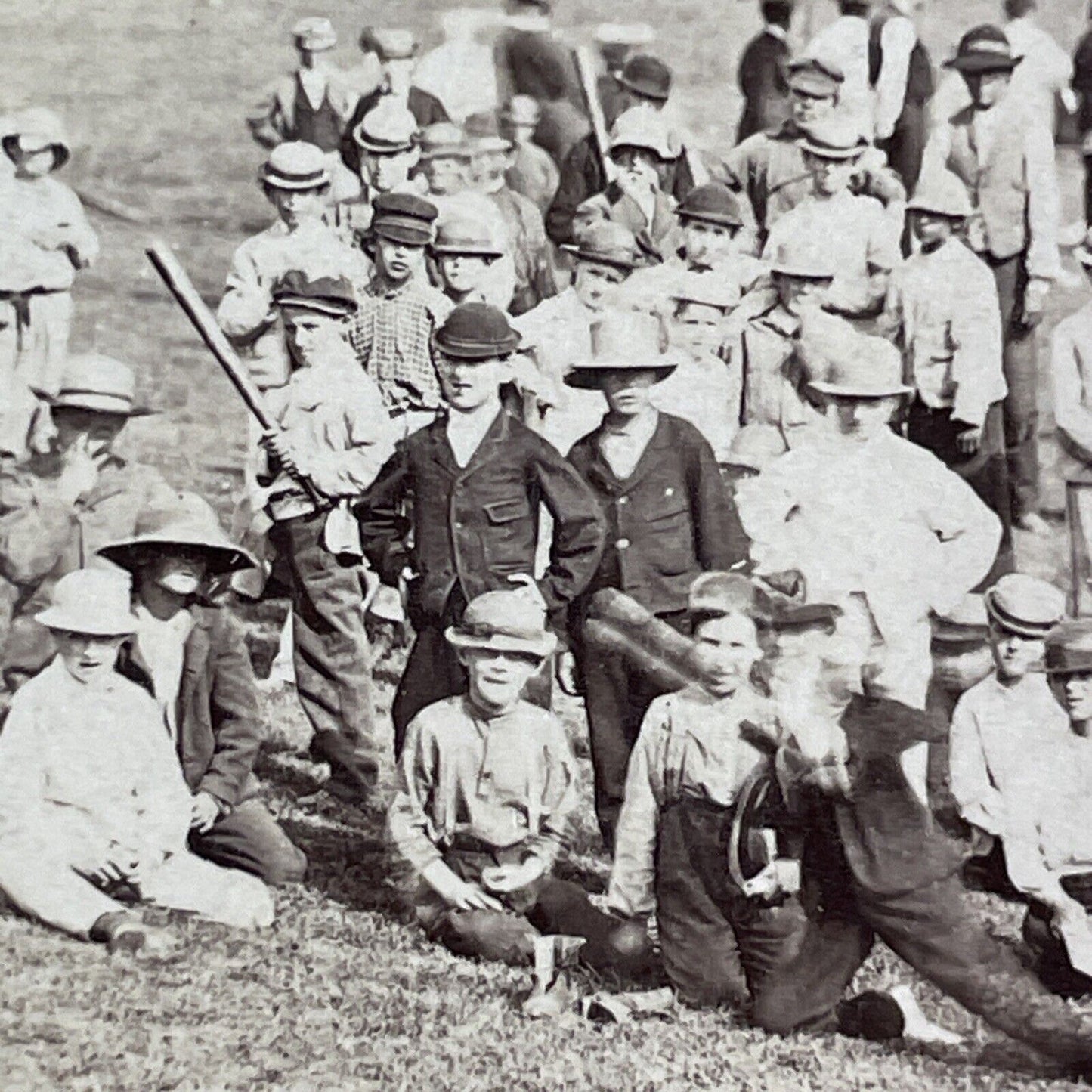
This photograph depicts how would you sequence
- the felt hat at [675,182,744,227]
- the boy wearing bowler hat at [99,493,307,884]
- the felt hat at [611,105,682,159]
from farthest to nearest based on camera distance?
the felt hat at [611,105,682,159], the felt hat at [675,182,744,227], the boy wearing bowler hat at [99,493,307,884]

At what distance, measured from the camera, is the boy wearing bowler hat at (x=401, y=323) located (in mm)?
6855

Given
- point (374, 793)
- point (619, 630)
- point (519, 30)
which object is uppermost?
point (519, 30)

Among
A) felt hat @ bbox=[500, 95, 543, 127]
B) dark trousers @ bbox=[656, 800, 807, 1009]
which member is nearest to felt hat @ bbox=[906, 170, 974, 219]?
felt hat @ bbox=[500, 95, 543, 127]

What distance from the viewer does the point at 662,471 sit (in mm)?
6297

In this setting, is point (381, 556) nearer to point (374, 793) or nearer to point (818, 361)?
point (374, 793)

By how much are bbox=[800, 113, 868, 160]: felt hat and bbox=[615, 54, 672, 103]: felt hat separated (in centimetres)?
52

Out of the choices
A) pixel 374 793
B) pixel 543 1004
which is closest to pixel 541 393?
pixel 374 793

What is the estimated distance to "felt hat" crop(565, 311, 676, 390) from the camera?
6367mm

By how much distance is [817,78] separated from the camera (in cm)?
763

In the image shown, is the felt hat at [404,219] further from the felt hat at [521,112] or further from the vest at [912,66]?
the vest at [912,66]

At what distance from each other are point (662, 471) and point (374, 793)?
109cm

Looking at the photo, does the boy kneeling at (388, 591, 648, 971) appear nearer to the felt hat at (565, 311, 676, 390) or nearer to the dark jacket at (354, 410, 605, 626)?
the dark jacket at (354, 410, 605, 626)

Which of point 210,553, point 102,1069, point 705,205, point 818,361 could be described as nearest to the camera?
point 102,1069

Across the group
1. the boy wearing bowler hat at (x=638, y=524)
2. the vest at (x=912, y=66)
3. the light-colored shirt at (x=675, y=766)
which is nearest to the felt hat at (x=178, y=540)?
the boy wearing bowler hat at (x=638, y=524)
